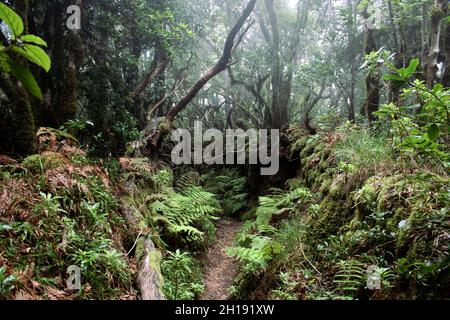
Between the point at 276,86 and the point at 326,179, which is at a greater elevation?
the point at 276,86

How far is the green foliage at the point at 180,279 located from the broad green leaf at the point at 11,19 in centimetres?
314

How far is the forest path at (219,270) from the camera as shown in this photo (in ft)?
16.0

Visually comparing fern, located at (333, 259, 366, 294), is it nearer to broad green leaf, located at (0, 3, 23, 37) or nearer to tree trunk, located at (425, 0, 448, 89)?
broad green leaf, located at (0, 3, 23, 37)

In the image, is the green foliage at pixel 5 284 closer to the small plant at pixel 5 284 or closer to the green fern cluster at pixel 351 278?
the small plant at pixel 5 284

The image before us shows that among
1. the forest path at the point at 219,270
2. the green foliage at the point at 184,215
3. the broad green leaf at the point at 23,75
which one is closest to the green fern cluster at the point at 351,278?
the forest path at the point at 219,270

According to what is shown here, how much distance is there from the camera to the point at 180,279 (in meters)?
4.50

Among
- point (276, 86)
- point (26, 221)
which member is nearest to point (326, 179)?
point (26, 221)

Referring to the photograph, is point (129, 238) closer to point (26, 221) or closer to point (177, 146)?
point (26, 221)

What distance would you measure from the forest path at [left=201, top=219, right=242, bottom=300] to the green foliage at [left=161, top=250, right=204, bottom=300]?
25cm

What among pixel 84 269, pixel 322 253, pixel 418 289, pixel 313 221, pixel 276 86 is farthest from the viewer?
pixel 276 86

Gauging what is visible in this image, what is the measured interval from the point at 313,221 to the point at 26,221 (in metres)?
3.86

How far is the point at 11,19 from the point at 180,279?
13.6 ft

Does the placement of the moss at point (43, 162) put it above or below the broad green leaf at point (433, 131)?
below

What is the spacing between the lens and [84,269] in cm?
Result: 307
